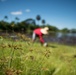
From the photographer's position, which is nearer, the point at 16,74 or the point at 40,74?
the point at 16,74

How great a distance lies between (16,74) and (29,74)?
86cm

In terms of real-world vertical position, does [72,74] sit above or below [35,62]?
below

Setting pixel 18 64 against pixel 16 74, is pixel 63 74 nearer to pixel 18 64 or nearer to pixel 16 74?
pixel 18 64

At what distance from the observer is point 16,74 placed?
2064mm

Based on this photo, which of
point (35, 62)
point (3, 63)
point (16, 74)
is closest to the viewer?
point (16, 74)

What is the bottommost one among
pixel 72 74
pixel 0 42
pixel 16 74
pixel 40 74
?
pixel 72 74

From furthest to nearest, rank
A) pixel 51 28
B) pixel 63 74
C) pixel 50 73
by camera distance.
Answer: pixel 51 28
pixel 63 74
pixel 50 73

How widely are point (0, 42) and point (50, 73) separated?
1105 mm

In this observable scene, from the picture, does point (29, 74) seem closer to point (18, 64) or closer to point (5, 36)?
point (18, 64)

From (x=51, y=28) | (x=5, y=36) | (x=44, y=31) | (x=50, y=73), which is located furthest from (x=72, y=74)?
(x=51, y=28)

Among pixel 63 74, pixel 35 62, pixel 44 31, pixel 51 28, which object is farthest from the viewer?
pixel 51 28

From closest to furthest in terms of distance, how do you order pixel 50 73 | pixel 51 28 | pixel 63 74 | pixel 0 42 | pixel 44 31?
pixel 0 42 → pixel 50 73 → pixel 63 74 → pixel 44 31 → pixel 51 28

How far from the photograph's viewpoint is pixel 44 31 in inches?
532

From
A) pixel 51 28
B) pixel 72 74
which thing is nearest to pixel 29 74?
pixel 72 74
